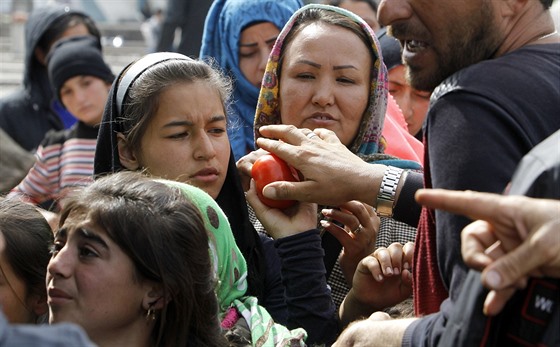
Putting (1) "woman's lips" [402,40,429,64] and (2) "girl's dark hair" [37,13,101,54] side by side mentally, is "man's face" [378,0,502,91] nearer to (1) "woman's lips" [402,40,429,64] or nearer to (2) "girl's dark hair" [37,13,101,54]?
(1) "woman's lips" [402,40,429,64]

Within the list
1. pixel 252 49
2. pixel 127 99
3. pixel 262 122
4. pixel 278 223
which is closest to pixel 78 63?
pixel 252 49

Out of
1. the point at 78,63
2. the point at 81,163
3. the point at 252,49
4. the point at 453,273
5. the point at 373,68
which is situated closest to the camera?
the point at 453,273

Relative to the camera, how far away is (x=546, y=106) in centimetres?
222

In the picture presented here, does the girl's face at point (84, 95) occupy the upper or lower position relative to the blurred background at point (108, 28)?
upper

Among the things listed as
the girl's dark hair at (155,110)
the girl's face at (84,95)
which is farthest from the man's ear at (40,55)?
the girl's dark hair at (155,110)

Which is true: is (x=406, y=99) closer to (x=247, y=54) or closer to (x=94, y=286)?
(x=247, y=54)

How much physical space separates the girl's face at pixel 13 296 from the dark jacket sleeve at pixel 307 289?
0.79m

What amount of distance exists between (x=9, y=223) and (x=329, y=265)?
3.60 ft

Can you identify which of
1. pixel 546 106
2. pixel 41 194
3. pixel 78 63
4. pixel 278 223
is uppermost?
pixel 546 106

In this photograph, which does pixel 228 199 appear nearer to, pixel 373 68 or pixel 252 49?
pixel 373 68

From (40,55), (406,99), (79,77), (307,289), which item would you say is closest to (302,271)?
(307,289)

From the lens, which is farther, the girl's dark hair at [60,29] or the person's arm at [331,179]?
the girl's dark hair at [60,29]

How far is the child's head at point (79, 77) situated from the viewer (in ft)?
18.9

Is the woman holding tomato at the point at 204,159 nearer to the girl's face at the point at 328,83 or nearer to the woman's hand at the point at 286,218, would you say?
the woman's hand at the point at 286,218
